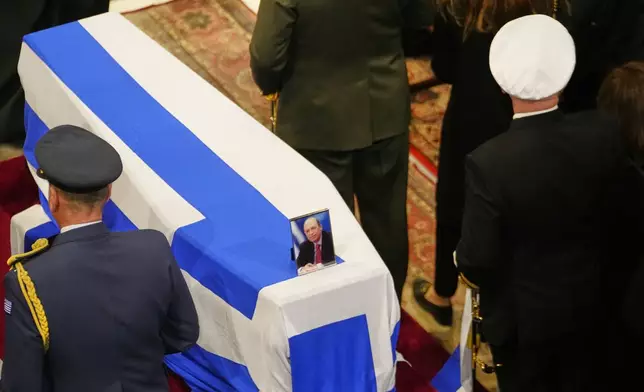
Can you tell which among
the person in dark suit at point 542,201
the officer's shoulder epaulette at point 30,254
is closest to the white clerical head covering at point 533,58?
the person in dark suit at point 542,201

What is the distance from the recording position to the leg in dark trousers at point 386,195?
296 centimetres

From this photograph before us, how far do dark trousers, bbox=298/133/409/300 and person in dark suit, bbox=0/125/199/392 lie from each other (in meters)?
0.96

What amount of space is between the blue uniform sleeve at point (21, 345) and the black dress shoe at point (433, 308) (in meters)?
1.68

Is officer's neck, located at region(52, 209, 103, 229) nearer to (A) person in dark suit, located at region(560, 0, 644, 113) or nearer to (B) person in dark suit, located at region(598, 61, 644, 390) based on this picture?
(B) person in dark suit, located at region(598, 61, 644, 390)

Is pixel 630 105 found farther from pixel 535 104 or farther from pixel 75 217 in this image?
pixel 75 217

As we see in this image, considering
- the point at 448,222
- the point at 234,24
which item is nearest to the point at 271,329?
the point at 448,222

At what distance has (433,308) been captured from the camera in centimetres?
332

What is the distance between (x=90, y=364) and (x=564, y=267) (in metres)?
1.10

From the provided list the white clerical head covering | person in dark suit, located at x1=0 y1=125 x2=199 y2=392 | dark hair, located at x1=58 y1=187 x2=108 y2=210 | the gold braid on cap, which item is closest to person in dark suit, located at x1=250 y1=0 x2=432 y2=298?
the white clerical head covering

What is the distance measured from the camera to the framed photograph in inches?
86.8

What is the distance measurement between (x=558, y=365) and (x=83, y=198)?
1272 millimetres

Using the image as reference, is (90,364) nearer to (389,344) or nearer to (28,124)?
(389,344)

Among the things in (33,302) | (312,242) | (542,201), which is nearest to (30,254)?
(33,302)

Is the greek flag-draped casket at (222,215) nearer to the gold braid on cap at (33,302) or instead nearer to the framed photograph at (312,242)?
the framed photograph at (312,242)
